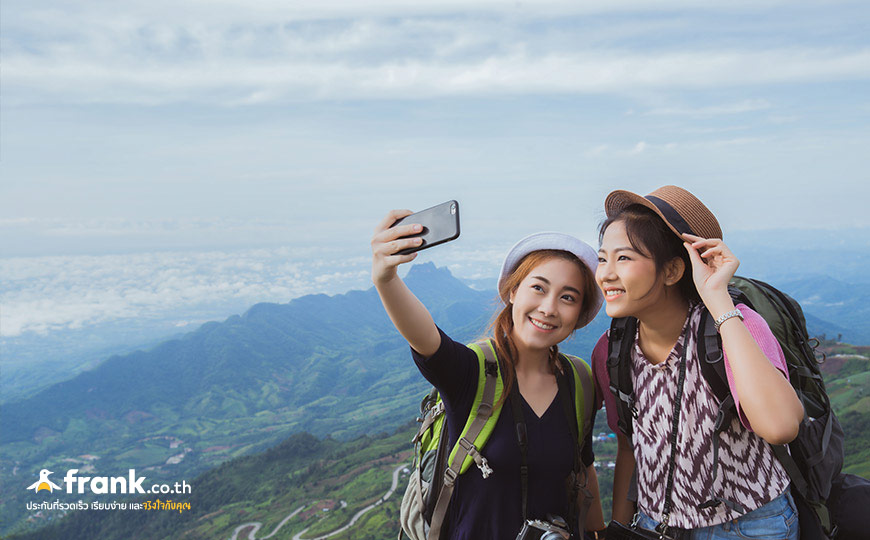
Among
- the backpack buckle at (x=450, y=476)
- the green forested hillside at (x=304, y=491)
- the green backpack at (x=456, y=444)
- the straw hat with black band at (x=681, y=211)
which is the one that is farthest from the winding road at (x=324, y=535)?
the straw hat with black band at (x=681, y=211)

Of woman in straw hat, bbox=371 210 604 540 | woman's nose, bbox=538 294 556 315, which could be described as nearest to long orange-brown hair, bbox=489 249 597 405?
woman in straw hat, bbox=371 210 604 540

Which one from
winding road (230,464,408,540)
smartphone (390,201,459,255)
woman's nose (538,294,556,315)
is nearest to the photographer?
smartphone (390,201,459,255)

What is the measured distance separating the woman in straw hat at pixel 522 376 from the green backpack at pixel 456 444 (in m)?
0.06

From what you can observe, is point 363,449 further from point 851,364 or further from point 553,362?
point 553,362

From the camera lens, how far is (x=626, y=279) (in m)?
3.85

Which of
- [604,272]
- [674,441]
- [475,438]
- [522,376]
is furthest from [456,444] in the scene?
[604,272]

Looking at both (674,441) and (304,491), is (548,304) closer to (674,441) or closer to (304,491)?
(674,441)

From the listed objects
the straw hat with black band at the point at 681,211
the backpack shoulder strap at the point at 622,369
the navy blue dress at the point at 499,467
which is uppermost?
the straw hat with black band at the point at 681,211

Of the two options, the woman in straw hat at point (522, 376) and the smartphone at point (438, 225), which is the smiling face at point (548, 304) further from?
the smartphone at point (438, 225)

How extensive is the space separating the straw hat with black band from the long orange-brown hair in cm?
69

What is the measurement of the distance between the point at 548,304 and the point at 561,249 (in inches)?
17.6

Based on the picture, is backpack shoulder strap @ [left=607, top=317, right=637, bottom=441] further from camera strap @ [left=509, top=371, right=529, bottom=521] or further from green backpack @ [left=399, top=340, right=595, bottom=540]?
camera strap @ [left=509, top=371, right=529, bottom=521]

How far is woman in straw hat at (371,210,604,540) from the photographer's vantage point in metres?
3.97

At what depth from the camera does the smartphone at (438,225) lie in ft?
11.0
